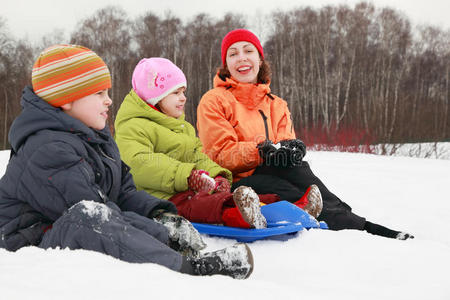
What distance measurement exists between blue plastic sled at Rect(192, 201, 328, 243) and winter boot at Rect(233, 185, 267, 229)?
6 cm

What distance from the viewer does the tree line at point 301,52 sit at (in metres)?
18.4

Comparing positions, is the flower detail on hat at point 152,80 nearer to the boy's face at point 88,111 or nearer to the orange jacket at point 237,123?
the orange jacket at point 237,123

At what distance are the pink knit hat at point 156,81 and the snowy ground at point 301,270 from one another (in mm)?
1150

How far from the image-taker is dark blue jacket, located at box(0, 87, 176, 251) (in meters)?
1.65

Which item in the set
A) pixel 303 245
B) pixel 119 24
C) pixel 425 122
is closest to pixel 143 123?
pixel 303 245

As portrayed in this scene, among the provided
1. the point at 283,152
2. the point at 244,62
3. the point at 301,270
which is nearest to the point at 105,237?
the point at 301,270

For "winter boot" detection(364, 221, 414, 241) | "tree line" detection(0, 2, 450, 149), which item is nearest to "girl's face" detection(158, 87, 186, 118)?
"winter boot" detection(364, 221, 414, 241)

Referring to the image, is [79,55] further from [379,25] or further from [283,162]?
A: [379,25]

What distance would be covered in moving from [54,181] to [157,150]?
46.5 inches

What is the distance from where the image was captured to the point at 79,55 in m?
1.95

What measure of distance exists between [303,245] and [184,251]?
76cm

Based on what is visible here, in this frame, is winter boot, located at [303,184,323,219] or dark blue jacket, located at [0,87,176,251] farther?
winter boot, located at [303,184,323,219]

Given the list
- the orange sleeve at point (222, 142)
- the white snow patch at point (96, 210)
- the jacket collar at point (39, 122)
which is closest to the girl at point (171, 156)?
the orange sleeve at point (222, 142)

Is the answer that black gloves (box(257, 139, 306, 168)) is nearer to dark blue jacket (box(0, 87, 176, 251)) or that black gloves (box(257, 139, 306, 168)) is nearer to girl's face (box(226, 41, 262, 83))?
girl's face (box(226, 41, 262, 83))
